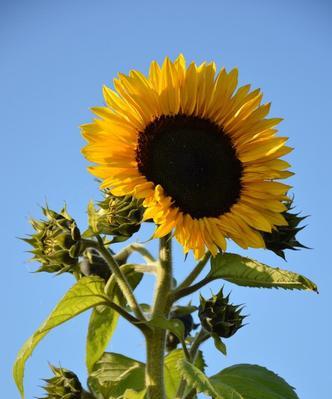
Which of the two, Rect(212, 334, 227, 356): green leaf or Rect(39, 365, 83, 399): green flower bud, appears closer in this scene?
Rect(212, 334, 227, 356): green leaf

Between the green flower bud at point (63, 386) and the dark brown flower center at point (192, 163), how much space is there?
0.89 metres

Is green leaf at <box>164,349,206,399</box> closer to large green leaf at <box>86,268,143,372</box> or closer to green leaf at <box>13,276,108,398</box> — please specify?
large green leaf at <box>86,268,143,372</box>

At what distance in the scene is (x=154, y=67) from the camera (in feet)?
9.57


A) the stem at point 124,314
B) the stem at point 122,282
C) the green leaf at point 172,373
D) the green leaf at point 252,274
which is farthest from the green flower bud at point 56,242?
the green leaf at point 172,373

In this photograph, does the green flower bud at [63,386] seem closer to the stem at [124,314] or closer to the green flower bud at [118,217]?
the stem at [124,314]

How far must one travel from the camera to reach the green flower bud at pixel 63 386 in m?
2.99

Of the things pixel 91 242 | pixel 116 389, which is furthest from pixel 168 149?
pixel 116 389

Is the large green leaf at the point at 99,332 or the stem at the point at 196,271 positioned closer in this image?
the stem at the point at 196,271

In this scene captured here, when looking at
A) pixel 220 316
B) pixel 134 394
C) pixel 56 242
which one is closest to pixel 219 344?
pixel 220 316

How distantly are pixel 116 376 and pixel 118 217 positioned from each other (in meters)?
0.79

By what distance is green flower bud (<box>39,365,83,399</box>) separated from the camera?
2.99 m

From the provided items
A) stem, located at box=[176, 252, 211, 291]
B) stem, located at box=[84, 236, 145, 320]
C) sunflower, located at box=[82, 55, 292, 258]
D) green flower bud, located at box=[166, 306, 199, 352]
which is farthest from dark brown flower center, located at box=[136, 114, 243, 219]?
green flower bud, located at box=[166, 306, 199, 352]

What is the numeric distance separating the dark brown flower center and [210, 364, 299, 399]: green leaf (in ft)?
2.17

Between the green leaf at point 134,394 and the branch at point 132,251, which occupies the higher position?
the branch at point 132,251
